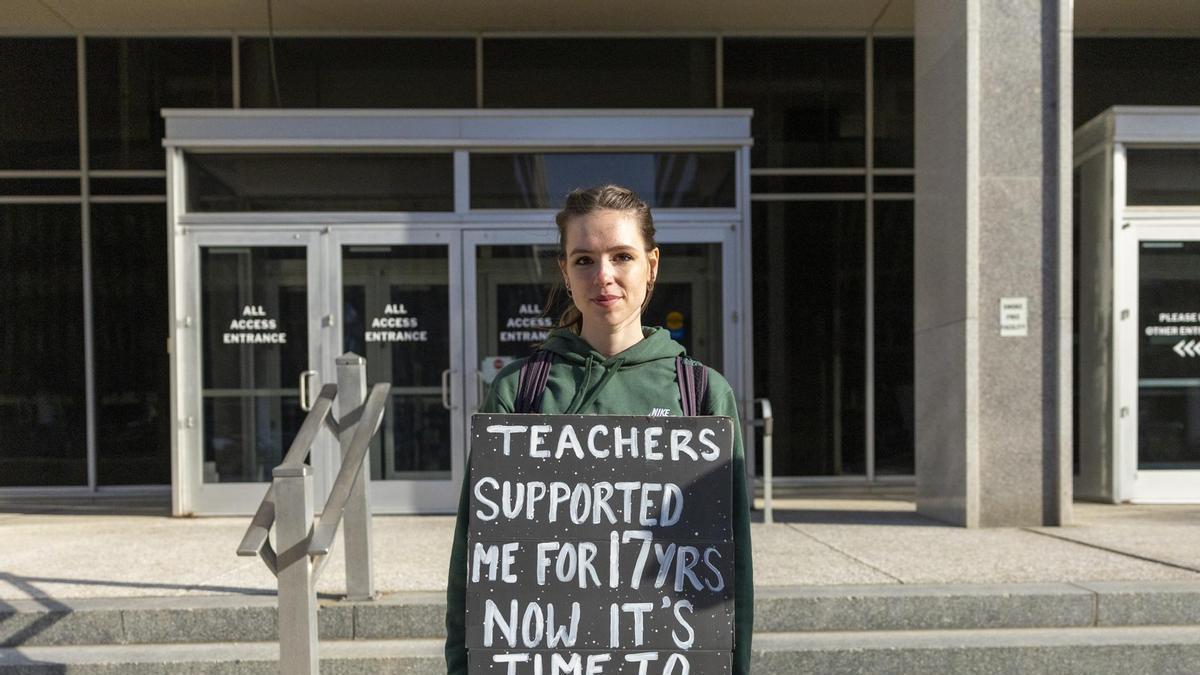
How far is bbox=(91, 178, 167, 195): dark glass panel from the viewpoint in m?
9.06

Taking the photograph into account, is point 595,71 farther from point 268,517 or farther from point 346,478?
point 268,517

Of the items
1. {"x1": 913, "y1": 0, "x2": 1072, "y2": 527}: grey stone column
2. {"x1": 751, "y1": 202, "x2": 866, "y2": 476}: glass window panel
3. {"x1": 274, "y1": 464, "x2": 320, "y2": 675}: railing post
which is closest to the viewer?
{"x1": 274, "y1": 464, "x2": 320, "y2": 675}: railing post

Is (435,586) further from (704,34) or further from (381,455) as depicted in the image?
(704,34)

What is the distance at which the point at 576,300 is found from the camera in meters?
2.11

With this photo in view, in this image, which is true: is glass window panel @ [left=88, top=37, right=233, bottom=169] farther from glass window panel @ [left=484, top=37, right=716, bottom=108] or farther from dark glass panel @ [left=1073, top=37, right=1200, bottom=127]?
dark glass panel @ [left=1073, top=37, right=1200, bottom=127]

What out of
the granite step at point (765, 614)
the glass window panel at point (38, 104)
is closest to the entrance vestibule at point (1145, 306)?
the granite step at point (765, 614)

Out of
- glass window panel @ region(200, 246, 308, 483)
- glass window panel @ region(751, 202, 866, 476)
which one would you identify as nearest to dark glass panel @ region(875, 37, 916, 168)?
glass window panel @ region(751, 202, 866, 476)

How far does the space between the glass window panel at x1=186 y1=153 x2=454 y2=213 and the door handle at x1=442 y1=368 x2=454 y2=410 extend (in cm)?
142

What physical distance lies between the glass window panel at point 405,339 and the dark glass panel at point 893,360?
14.6 feet

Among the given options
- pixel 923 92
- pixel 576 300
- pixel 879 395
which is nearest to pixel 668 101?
pixel 923 92

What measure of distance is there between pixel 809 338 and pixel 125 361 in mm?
6831

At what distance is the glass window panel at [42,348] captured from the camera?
29.4 ft

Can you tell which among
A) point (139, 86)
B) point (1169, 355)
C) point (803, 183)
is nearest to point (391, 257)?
point (139, 86)

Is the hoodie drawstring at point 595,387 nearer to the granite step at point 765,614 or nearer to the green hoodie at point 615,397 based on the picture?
the green hoodie at point 615,397
